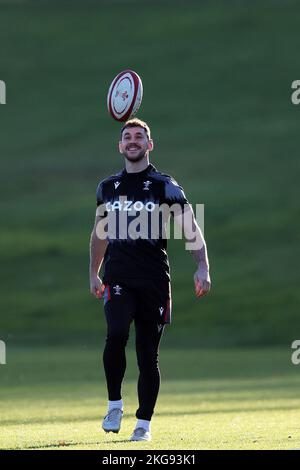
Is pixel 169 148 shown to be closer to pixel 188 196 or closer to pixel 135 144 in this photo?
pixel 188 196

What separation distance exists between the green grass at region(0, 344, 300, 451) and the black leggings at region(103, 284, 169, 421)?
0.32 metres

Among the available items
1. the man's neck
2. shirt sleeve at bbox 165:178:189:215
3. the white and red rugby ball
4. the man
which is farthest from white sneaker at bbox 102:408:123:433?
the white and red rugby ball

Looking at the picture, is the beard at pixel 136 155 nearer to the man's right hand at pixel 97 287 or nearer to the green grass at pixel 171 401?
the man's right hand at pixel 97 287

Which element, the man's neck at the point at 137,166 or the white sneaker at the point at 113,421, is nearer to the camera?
the white sneaker at the point at 113,421

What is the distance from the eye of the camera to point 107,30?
7619cm

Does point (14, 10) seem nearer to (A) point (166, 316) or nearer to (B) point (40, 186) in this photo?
(B) point (40, 186)

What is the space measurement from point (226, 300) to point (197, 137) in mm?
24352

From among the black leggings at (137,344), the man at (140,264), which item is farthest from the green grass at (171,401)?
the man at (140,264)

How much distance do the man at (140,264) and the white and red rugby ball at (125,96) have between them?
70 cm

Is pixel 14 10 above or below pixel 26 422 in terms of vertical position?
above

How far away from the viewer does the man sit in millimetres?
9781

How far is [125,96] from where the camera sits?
1077cm

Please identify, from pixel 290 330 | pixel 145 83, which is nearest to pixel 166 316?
pixel 290 330

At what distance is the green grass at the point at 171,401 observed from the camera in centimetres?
950
